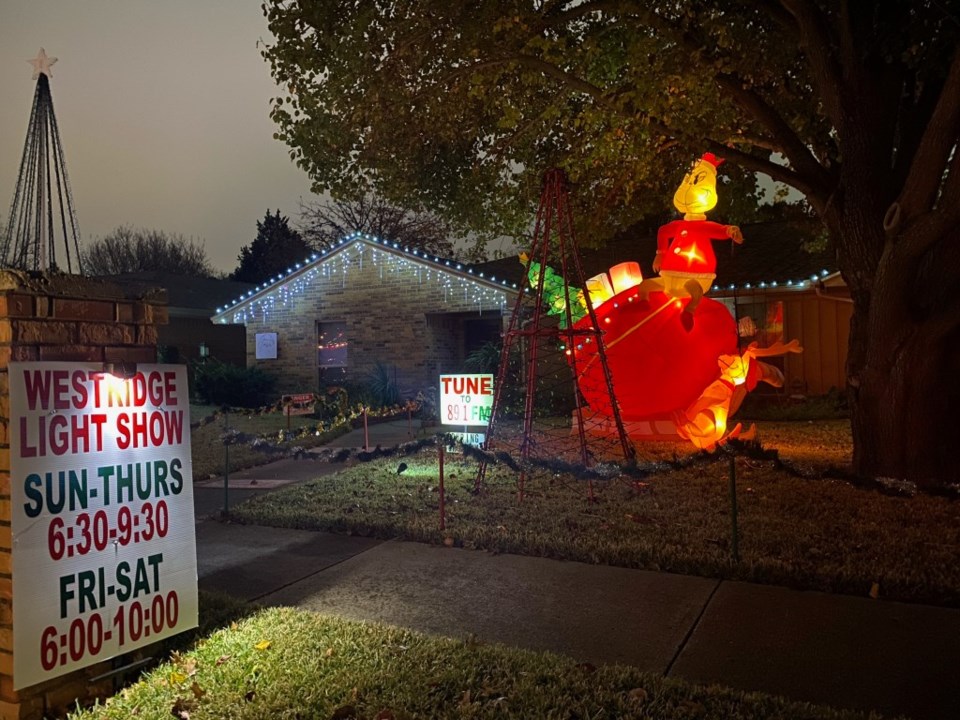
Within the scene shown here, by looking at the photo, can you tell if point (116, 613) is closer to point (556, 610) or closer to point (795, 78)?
point (556, 610)

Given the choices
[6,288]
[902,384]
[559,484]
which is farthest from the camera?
[559,484]

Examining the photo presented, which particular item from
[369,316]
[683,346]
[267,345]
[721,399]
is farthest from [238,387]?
[721,399]

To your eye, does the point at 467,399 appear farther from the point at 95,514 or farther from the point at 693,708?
the point at 693,708

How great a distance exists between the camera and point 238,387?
19.5 m

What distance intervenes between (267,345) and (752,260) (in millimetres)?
13331

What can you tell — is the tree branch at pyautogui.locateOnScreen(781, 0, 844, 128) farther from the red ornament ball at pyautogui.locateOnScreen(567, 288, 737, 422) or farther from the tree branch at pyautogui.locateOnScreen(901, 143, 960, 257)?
the red ornament ball at pyautogui.locateOnScreen(567, 288, 737, 422)

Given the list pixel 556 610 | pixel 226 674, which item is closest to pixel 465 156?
pixel 556 610

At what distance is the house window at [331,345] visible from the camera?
779 inches

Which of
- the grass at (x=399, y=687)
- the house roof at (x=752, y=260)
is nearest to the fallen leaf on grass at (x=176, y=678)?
the grass at (x=399, y=687)

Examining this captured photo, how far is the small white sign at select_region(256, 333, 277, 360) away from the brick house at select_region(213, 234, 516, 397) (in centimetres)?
3

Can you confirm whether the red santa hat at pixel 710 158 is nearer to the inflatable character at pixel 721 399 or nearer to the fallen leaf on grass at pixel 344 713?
the inflatable character at pixel 721 399

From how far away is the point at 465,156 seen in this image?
1173 cm

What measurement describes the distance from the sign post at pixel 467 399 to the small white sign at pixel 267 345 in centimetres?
1220

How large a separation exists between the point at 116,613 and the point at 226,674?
0.64m
